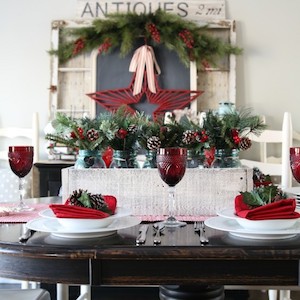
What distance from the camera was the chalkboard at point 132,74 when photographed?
3129 millimetres

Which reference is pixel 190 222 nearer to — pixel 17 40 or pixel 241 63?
pixel 241 63

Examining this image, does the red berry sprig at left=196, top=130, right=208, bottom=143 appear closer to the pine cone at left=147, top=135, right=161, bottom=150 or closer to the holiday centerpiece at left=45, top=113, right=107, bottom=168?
the pine cone at left=147, top=135, right=161, bottom=150

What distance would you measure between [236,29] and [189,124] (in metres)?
2.16

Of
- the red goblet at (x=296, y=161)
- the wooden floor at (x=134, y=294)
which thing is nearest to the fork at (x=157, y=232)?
the red goblet at (x=296, y=161)

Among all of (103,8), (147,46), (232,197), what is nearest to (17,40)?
(103,8)

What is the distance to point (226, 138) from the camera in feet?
3.92

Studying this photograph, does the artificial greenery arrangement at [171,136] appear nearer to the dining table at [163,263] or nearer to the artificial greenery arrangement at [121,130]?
the artificial greenery arrangement at [121,130]

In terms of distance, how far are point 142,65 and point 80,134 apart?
Result: 195 centimetres

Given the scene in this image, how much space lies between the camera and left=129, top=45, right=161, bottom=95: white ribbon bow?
10.1 feet

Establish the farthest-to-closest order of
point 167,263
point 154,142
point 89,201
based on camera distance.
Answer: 1. point 154,142
2. point 89,201
3. point 167,263

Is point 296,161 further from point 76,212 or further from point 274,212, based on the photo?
point 76,212

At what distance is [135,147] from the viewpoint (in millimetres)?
1241

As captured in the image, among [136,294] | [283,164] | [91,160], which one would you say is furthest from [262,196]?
[136,294]

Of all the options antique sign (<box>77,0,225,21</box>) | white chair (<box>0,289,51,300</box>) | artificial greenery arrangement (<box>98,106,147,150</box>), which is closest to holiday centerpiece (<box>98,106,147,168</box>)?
artificial greenery arrangement (<box>98,106,147,150</box>)
